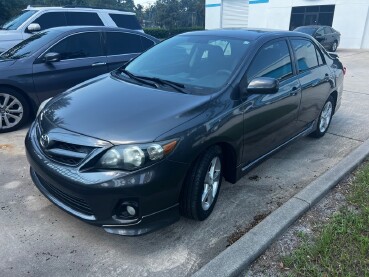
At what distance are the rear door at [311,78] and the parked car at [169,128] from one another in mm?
A: 44

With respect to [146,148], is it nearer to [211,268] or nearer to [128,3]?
[211,268]

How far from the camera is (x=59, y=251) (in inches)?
102

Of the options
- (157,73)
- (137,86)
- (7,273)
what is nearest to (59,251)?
(7,273)

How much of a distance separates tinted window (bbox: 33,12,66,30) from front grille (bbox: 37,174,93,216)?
22.6 feet

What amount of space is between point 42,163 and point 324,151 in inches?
148

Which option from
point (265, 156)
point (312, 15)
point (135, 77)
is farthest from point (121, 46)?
point (312, 15)

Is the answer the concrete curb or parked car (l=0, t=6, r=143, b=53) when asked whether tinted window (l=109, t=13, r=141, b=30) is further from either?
the concrete curb

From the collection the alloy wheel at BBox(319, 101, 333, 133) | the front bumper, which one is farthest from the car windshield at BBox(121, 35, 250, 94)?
the alloy wheel at BBox(319, 101, 333, 133)

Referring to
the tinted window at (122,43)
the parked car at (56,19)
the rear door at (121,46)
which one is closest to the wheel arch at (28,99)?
the rear door at (121,46)

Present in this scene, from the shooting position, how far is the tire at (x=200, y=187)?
2.69 metres

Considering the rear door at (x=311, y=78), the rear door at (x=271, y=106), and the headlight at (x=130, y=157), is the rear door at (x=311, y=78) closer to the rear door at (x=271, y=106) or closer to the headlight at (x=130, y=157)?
the rear door at (x=271, y=106)

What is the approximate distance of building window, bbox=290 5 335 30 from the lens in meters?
23.5

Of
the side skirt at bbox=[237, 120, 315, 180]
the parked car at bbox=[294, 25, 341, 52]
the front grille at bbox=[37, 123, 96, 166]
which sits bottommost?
the parked car at bbox=[294, 25, 341, 52]

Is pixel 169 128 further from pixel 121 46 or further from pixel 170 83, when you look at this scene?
pixel 121 46
